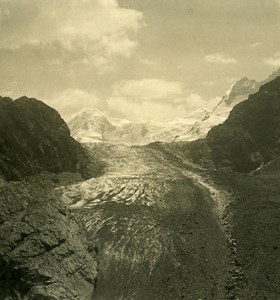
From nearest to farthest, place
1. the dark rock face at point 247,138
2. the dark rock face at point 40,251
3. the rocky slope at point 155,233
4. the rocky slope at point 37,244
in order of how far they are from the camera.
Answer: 1. the dark rock face at point 40,251
2. the rocky slope at point 37,244
3. the rocky slope at point 155,233
4. the dark rock face at point 247,138

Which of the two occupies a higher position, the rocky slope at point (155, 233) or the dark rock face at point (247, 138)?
the dark rock face at point (247, 138)

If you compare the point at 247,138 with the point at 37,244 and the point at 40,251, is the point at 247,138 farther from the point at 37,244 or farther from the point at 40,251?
the point at 40,251

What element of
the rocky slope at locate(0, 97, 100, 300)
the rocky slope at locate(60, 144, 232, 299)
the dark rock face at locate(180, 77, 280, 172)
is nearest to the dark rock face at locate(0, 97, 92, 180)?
the rocky slope at locate(0, 97, 100, 300)

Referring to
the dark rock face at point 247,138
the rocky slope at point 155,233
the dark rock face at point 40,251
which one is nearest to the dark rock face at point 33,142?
the rocky slope at point 155,233

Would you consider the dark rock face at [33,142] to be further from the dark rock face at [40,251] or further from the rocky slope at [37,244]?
the dark rock face at [40,251]

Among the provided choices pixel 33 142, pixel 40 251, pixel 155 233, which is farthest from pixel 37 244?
pixel 33 142

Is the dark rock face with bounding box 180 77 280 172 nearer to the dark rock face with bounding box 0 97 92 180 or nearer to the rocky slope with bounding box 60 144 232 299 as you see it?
the rocky slope with bounding box 60 144 232 299

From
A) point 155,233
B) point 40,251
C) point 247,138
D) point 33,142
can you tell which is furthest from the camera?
point 247,138
